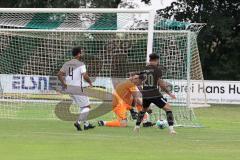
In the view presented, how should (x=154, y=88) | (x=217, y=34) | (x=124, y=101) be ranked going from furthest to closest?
(x=217, y=34) → (x=124, y=101) → (x=154, y=88)

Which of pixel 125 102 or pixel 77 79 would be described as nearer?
pixel 77 79

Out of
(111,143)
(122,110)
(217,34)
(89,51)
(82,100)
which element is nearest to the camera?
(111,143)

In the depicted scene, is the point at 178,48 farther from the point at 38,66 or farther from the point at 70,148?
the point at 70,148

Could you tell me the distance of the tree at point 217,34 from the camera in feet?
152

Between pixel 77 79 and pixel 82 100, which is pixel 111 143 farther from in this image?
pixel 77 79

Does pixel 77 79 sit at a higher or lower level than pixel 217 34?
higher

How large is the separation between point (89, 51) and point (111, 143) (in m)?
11.8

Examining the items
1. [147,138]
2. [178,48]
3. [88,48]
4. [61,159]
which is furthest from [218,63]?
[61,159]

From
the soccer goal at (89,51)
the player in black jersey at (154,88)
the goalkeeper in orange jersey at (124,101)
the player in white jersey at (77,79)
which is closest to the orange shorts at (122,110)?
the goalkeeper in orange jersey at (124,101)

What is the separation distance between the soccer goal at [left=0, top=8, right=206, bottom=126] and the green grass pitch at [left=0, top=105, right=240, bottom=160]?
120 inches

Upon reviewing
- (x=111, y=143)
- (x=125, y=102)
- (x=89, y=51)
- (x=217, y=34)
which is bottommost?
(x=217, y=34)

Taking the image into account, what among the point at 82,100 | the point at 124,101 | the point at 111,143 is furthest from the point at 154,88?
the point at 124,101

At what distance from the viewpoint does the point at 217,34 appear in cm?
4741

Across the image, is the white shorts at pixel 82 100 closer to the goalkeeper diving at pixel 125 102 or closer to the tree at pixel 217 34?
the goalkeeper diving at pixel 125 102
